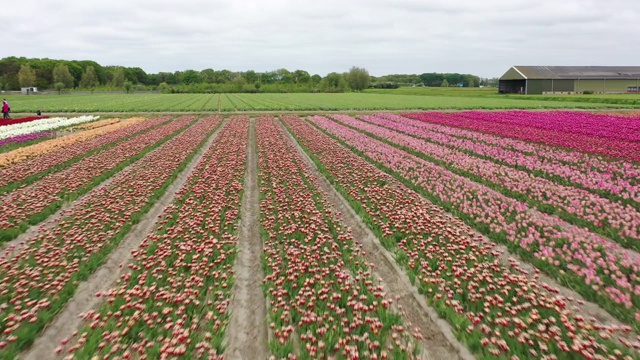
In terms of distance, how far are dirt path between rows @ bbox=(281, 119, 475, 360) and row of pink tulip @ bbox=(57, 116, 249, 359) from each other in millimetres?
2623

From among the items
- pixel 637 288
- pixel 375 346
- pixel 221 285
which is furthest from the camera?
pixel 221 285

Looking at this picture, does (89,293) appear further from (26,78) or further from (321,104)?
(26,78)

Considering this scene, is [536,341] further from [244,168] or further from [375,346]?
[244,168]

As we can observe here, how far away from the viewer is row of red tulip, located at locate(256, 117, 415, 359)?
4820 millimetres

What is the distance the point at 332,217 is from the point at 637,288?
5861 mm

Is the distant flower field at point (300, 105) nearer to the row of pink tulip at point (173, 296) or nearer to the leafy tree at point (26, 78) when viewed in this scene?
the row of pink tulip at point (173, 296)

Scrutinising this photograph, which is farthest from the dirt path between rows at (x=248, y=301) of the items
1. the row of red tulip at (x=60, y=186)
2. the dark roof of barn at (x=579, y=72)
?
the dark roof of barn at (x=579, y=72)

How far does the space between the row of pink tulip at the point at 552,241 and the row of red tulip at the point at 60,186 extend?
35.7 ft

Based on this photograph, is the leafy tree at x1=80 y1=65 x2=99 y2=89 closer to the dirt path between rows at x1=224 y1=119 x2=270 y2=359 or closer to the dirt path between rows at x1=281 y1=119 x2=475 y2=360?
the dirt path between rows at x1=224 y1=119 x2=270 y2=359

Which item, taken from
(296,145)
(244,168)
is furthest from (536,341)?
(296,145)

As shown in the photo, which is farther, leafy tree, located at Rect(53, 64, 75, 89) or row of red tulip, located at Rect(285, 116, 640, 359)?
leafy tree, located at Rect(53, 64, 75, 89)

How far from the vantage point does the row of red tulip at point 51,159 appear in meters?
14.4

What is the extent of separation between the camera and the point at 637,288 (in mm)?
5855

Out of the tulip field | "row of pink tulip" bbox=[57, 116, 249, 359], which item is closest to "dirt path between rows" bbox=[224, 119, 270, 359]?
the tulip field
